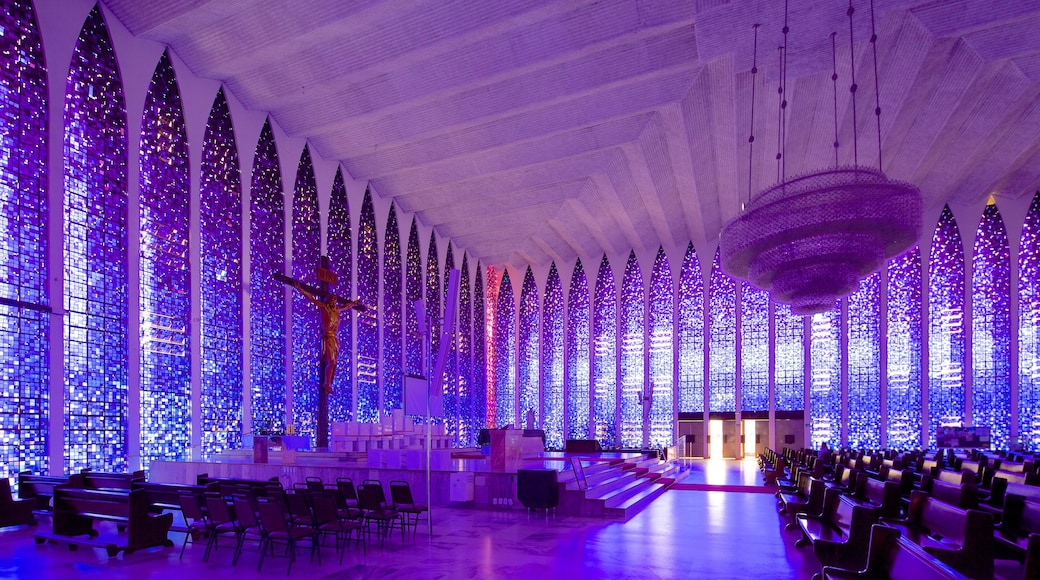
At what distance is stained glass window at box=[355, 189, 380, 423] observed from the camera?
1830 centimetres

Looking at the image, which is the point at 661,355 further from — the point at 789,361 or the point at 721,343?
the point at 789,361

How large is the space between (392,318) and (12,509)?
507 inches

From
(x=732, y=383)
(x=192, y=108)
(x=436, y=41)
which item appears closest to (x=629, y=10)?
(x=436, y=41)

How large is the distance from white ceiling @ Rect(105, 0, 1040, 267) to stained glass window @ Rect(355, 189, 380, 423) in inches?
53.6

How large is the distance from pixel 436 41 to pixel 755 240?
22.2 ft

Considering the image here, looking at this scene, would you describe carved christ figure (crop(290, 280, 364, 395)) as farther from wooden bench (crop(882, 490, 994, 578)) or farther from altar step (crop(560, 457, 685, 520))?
wooden bench (crop(882, 490, 994, 578))

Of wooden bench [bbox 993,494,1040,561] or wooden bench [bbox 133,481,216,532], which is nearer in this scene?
wooden bench [bbox 993,494,1040,561]

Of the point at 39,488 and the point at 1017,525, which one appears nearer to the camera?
the point at 1017,525

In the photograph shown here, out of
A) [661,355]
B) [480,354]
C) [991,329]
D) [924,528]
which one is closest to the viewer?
[924,528]

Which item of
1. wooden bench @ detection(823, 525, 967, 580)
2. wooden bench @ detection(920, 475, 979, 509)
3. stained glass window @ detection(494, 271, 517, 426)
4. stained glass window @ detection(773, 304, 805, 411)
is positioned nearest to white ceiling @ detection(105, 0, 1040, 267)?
stained glass window @ detection(773, 304, 805, 411)

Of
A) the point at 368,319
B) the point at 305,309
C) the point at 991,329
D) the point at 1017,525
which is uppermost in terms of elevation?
the point at 305,309

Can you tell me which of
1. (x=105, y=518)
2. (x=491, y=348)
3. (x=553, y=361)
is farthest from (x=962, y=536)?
(x=491, y=348)

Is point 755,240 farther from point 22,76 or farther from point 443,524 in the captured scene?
point 22,76

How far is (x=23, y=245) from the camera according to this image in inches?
376
